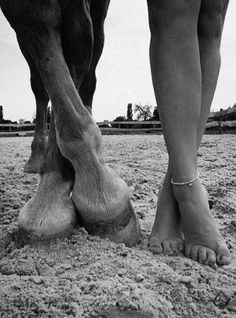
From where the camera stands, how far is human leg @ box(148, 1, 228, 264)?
51.7 inches

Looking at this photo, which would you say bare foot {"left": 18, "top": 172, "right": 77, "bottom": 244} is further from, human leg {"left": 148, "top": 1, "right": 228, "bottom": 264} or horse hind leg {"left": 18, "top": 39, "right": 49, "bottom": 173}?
horse hind leg {"left": 18, "top": 39, "right": 49, "bottom": 173}

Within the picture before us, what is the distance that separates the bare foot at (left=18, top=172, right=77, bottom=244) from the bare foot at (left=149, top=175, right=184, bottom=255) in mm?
296

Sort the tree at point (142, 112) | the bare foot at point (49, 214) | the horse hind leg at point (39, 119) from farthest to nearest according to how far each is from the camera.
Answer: the tree at point (142, 112) < the horse hind leg at point (39, 119) < the bare foot at point (49, 214)

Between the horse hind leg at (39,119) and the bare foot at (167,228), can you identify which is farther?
the horse hind leg at (39,119)

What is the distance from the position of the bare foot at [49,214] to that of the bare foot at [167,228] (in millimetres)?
296

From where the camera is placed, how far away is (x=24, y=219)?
1160 mm

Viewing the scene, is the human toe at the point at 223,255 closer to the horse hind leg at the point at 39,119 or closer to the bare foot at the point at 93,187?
the bare foot at the point at 93,187

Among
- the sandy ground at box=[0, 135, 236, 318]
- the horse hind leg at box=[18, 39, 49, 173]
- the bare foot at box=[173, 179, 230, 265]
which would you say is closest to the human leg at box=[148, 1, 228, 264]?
the bare foot at box=[173, 179, 230, 265]

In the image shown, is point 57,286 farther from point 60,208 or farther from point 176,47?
point 176,47

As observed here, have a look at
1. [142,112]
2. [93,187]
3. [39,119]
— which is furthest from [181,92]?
[142,112]

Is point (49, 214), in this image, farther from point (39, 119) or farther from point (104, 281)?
point (39, 119)

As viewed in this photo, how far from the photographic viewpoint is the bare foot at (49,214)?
112cm

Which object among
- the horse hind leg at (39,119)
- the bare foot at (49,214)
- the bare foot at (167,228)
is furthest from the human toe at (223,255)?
the horse hind leg at (39,119)

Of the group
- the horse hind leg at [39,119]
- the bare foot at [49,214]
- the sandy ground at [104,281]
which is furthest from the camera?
the horse hind leg at [39,119]
